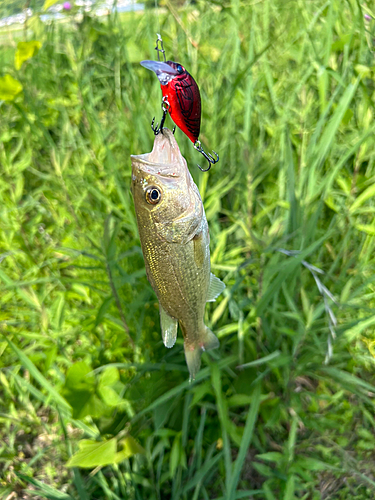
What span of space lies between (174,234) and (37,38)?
1900 mm

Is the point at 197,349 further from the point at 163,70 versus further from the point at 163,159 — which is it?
the point at 163,70

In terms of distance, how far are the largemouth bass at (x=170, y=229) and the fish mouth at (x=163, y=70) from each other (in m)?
0.17

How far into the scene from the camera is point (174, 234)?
812 millimetres

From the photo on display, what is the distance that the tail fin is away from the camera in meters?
0.97

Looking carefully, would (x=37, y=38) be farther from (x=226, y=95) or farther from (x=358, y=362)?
(x=358, y=362)

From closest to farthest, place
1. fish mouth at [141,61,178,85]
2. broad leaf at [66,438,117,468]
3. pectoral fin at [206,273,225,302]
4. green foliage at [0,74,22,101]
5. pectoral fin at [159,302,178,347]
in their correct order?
1. fish mouth at [141,61,178,85]
2. pectoral fin at [159,302,178,347]
3. pectoral fin at [206,273,225,302]
4. broad leaf at [66,438,117,468]
5. green foliage at [0,74,22,101]

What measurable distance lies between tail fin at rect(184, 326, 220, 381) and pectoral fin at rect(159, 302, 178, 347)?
4.8 inches

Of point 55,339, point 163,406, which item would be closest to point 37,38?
point 55,339

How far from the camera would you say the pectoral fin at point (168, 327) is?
0.85 meters

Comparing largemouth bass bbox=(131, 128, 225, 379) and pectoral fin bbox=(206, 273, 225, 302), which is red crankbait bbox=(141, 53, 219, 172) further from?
pectoral fin bbox=(206, 273, 225, 302)

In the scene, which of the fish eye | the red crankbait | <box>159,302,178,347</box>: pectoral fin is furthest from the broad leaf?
the red crankbait

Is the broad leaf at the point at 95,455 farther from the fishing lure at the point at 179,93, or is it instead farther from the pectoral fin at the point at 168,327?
the fishing lure at the point at 179,93

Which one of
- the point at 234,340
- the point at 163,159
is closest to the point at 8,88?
the point at 163,159

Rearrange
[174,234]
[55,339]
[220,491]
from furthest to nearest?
[55,339], [220,491], [174,234]
